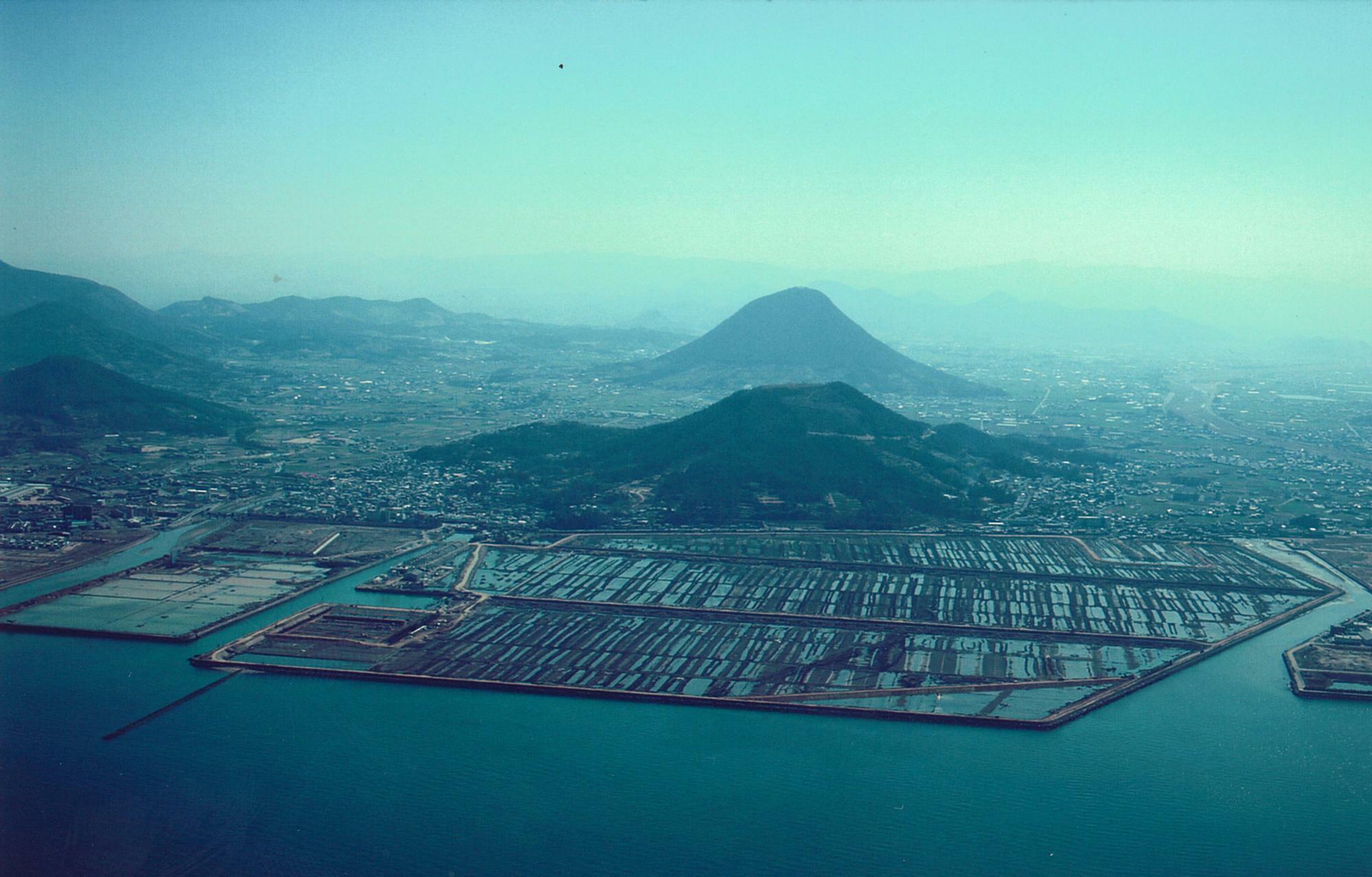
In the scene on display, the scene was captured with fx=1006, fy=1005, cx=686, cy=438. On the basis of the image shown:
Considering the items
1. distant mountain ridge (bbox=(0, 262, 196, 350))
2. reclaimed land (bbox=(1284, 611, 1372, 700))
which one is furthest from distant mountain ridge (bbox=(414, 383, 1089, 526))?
distant mountain ridge (bbox=(0, 262, 196, 350))

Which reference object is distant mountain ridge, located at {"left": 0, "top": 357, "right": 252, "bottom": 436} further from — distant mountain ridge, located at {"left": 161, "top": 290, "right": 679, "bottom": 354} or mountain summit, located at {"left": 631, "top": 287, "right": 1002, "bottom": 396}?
distant mountain ridge, located at {"left": 161, "top": 290, "right": 679, "bottom": 354}

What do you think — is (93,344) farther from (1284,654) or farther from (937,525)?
(1284,654)

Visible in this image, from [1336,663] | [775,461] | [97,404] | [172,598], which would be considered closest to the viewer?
[1336,663]

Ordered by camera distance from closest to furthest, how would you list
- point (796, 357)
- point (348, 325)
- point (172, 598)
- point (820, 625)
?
point (820, 625)
point (172, 598)
point (796, 357)
point (348, 325)

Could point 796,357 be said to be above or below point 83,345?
below

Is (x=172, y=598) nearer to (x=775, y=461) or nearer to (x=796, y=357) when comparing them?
(x=775, y=461)

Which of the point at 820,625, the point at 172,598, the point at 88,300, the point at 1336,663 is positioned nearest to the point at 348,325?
the point at 88,300

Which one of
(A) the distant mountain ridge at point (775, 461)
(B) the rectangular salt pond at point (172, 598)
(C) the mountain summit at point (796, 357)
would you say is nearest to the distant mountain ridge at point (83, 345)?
(C) the mountain summit at point (796, 357)

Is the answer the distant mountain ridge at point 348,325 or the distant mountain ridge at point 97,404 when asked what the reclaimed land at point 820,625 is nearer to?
the distant mountain ridge at point 97,404
